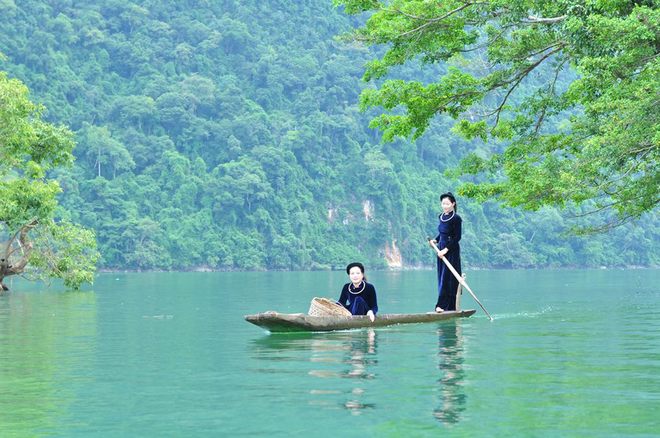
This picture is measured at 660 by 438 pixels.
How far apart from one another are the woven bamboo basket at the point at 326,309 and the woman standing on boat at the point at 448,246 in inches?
101

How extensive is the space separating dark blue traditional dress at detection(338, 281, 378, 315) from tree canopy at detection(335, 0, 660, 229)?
515 cm

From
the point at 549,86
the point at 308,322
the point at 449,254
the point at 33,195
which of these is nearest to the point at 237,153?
the point at 33,195

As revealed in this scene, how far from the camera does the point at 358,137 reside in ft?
454

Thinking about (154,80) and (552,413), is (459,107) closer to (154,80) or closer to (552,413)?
(552,413)

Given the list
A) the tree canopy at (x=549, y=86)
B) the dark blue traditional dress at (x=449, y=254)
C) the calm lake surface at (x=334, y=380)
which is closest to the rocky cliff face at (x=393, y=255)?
the tree canopy at (x=549, y=86)

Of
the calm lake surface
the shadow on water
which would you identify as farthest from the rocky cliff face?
the shadow on water

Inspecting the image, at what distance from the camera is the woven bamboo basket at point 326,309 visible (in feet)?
66.8

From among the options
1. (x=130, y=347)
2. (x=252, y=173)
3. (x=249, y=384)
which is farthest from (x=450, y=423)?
(x=252, y=173)

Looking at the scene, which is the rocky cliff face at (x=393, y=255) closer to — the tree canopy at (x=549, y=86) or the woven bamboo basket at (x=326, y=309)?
the tree canopy at (x=549, y=86)

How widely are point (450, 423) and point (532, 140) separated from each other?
60.8 ft

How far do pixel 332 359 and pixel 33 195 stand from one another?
29.5 meters

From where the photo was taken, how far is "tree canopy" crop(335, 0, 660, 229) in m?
20.3

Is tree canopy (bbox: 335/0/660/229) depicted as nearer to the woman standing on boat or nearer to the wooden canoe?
Result: the woman standing on boat

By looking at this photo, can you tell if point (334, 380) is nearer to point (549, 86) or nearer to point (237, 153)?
point (549, 86)
